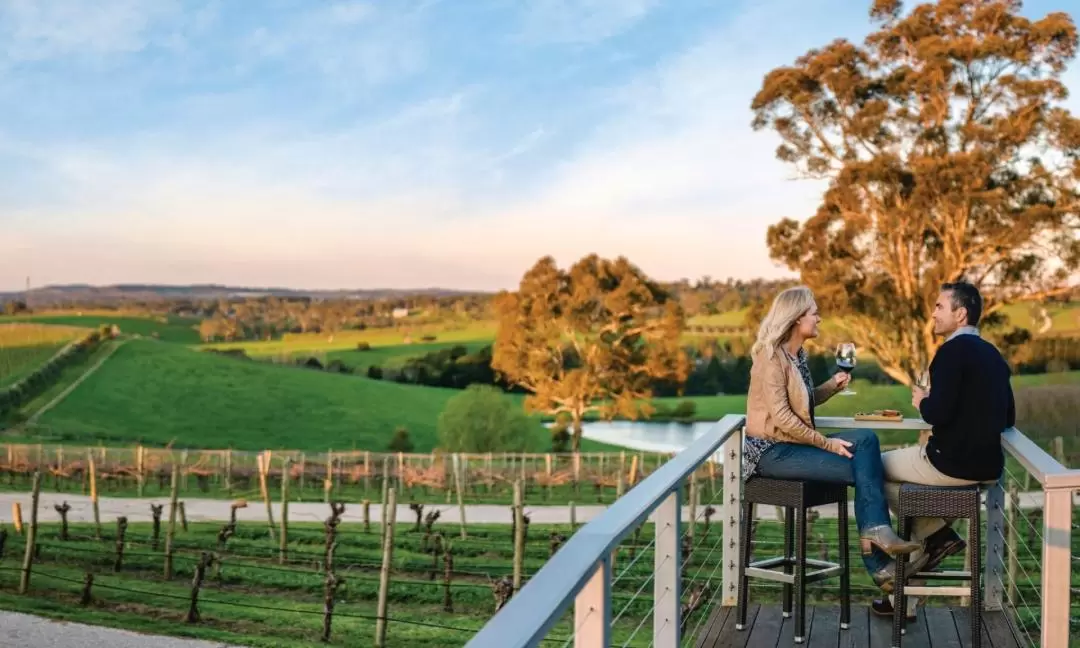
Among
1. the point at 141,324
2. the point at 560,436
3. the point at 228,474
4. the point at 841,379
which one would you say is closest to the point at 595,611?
the point at 841,379

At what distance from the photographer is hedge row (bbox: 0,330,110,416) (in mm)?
41422

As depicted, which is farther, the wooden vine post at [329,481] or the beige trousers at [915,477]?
the wooden vine post at [329,481]

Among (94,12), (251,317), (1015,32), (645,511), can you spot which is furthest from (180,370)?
(645,511)

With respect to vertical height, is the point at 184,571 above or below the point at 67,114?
below

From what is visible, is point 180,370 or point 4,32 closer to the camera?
point 4,32

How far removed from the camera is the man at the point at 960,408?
3602mm

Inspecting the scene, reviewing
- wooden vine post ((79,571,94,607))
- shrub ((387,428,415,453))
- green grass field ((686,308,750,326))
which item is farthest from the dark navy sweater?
green grass field ((686,308,750,326))

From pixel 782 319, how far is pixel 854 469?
0.55 m

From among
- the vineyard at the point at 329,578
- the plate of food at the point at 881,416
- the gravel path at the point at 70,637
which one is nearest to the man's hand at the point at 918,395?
the plate of food at the point at 881,416

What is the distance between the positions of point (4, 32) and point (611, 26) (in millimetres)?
26619

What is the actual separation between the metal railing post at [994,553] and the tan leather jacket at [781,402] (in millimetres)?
929

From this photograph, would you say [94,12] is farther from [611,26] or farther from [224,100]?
[611,26]

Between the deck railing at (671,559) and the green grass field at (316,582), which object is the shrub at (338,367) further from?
the deck railing at (671,559)

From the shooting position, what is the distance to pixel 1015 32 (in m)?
21.9
